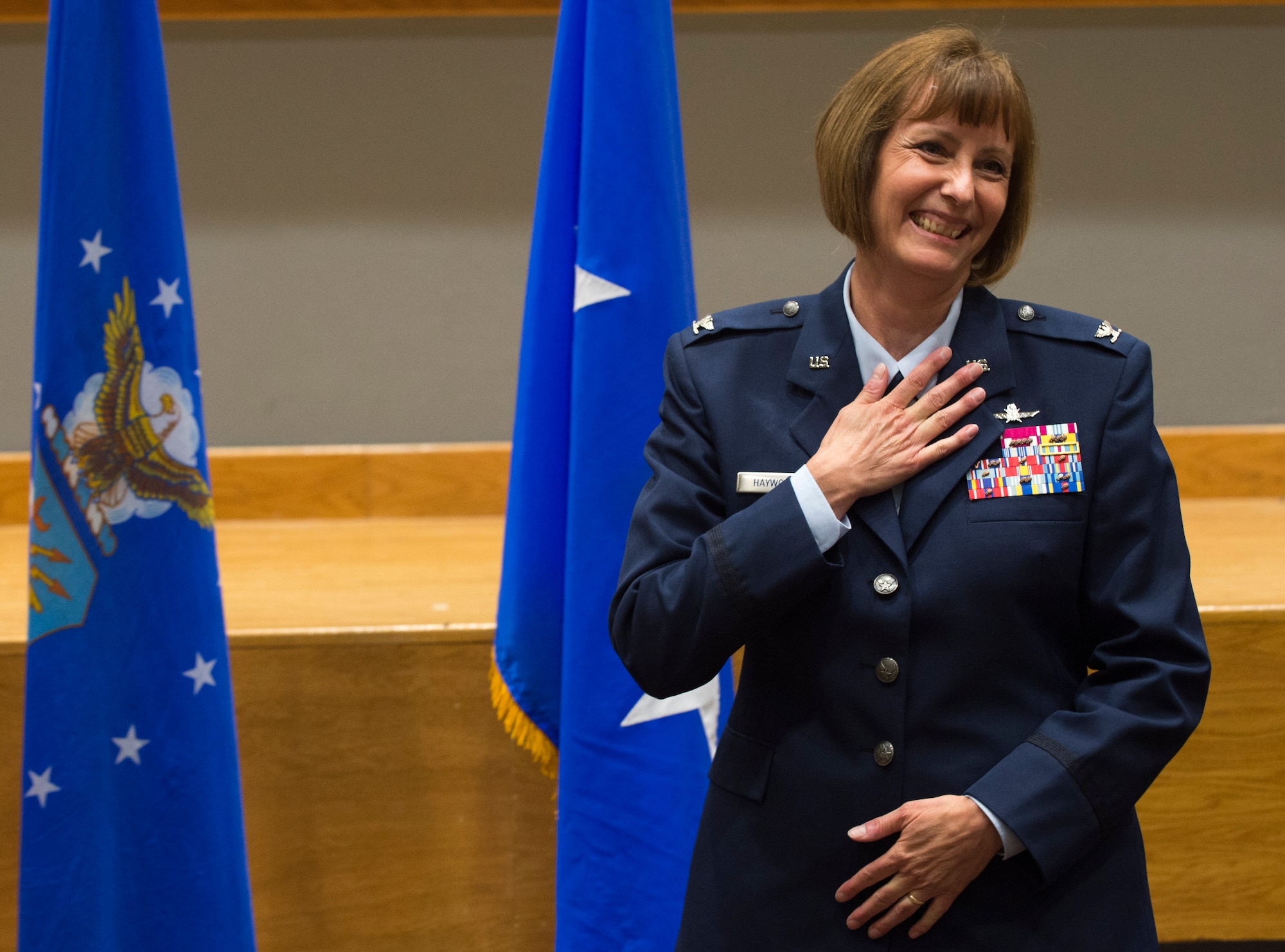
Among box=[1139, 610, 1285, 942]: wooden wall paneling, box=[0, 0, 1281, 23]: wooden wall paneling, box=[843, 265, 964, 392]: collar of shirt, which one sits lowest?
box=[1139, 610, 1285, 942]: wooden wall paneling

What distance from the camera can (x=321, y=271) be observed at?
124 inches

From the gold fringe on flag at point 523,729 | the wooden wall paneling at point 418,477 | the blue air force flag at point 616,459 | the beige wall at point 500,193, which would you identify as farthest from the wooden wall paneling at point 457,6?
the gold fringe on flag at point 523,729

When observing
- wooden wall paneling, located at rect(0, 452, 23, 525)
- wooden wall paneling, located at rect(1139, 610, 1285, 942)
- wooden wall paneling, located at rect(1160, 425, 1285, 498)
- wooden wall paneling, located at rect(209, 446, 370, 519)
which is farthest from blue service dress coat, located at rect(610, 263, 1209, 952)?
wooden wall paneling, located at rect(0, 452, 23, 525)

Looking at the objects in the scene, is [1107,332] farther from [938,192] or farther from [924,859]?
[924,859]

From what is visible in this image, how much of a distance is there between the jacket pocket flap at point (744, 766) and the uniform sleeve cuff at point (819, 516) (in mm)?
210

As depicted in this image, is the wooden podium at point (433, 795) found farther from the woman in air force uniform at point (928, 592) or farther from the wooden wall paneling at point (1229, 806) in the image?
the woman in air force uniform at point (928, 592)

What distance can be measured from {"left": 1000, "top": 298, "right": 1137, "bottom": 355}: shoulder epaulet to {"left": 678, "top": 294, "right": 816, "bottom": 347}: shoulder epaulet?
19cm

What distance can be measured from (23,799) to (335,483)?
1713mm

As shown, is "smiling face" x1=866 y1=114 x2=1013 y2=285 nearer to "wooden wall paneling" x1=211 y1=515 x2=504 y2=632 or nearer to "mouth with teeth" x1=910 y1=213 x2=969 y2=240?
"mouth with teeth" x1=910 y1=213 x2=969 y2=240

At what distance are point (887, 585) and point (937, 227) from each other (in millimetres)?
316

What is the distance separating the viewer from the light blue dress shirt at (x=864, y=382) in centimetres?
92

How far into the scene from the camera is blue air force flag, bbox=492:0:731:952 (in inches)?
62.0

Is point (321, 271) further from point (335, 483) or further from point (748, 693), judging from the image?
point (748, 693)

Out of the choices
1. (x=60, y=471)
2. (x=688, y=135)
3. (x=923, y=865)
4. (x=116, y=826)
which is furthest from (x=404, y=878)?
(x=688, y=135)
